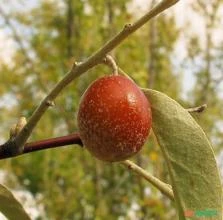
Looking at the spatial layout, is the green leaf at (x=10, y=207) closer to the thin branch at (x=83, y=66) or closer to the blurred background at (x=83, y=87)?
the thin branch at (x=83, y=66)

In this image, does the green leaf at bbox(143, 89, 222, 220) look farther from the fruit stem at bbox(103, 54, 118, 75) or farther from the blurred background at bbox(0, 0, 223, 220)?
the blurred background at bbox(0, 0, 223, 220)

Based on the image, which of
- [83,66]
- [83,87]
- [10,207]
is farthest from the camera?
[83,87]

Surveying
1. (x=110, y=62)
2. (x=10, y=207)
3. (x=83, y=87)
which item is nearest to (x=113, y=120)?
(x=110, y=62)

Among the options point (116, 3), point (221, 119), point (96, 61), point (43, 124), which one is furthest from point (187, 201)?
point (221, 119)

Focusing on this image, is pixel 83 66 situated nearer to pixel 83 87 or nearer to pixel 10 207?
pixel 10 207

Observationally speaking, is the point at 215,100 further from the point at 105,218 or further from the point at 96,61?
the point at 96,61

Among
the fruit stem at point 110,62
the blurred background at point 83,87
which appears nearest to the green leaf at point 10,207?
the fruit stem at point 110,62
